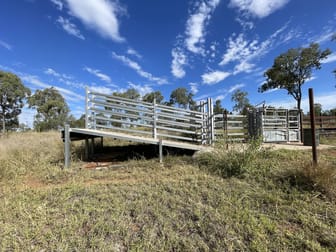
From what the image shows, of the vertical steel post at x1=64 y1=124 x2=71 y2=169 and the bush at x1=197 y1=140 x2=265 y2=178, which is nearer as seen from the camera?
the bush at x1=197 y1=140 x2=265 y2=178

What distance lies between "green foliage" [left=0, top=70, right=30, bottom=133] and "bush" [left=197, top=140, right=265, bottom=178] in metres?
28.7

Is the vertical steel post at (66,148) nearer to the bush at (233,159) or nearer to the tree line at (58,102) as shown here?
the bush at (233,159)

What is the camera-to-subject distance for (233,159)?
4.03 meters

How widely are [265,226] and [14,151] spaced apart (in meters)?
7.69

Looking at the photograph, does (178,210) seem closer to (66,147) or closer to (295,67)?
(66,147)

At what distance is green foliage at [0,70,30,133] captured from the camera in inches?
922

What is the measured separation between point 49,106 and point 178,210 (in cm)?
3650

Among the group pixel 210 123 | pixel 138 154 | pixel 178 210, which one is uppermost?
pixel 210 123

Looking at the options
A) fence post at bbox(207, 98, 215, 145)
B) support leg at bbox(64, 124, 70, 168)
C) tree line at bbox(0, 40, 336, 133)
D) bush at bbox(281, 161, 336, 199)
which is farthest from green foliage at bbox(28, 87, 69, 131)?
bush at bbox(281, 161, 336, 199)

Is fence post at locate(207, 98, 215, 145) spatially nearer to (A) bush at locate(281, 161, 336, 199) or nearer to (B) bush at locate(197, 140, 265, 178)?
(B) bush at locate(197, 140, 265, 178)

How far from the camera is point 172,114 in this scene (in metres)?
6.12

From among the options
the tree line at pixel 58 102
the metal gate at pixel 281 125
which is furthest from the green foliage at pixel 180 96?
the metal gate at pixel 281 125

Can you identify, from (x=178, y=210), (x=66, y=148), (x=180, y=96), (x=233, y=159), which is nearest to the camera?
(x=178, y=210)

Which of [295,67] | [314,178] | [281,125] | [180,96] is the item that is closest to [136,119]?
[314,178]
